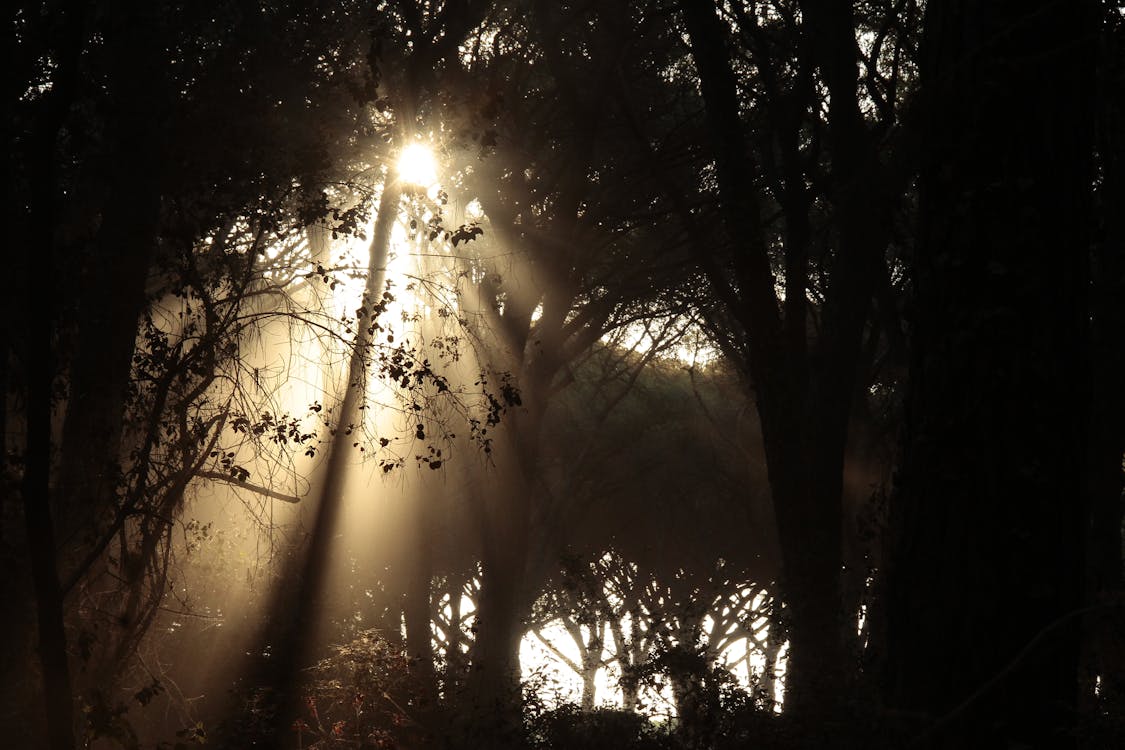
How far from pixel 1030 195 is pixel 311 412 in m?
4.93

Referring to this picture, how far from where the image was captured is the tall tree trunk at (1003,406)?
4.19 meters

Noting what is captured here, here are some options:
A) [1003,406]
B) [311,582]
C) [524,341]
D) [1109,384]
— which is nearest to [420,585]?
[311,582]

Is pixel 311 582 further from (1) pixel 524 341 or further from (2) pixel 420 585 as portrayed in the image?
(2) pixel 420 585

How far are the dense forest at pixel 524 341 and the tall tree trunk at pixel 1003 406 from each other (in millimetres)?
17

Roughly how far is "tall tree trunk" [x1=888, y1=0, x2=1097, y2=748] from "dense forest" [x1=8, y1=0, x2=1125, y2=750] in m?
0.02

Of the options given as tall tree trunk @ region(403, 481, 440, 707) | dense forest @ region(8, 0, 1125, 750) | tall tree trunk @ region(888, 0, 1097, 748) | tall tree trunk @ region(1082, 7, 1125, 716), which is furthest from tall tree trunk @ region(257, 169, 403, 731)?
tall tree trunk @ region(888, 0, 1097, 748)

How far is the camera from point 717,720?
9.88 m

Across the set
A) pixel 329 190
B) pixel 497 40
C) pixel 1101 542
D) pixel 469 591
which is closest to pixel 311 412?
pixel 497 40

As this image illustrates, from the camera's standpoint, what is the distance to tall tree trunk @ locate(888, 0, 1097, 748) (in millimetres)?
4191

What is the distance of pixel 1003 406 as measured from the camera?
4.25 metres

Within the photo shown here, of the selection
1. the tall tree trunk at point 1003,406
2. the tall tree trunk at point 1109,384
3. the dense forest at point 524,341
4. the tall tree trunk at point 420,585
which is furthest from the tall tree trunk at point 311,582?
the tall tree trunk at point 1003,406

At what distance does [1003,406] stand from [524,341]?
1114cm

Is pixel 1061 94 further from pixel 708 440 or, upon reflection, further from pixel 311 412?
pixel 708 440

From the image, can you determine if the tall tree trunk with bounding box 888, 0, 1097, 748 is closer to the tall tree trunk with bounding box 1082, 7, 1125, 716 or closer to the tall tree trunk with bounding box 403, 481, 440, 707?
the tall tree trunk with bounding box 1082, 7, 1125, 716
